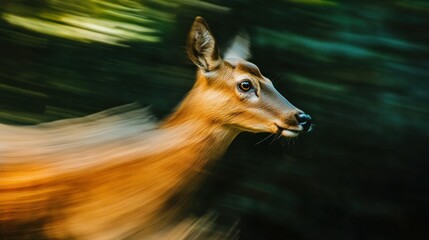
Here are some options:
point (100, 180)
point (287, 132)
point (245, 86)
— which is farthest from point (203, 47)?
point (100, 180)

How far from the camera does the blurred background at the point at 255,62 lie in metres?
2.27

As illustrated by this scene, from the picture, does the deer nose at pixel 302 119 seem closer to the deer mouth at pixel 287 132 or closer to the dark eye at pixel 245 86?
the deer mouth at pixel 287 132

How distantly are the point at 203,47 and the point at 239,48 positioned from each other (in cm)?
20

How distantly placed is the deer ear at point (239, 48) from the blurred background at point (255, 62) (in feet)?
0.18

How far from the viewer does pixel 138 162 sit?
6.36 ft

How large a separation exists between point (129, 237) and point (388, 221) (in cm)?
96

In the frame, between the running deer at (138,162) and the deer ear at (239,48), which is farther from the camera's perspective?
the deer ear at (239,48)

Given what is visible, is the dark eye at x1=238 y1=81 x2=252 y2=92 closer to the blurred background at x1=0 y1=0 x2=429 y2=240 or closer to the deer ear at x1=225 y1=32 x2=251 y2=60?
the deer ear at x1=225 y1=32 x2=251 y2=60

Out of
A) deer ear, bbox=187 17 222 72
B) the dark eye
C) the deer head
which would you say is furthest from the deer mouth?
deer ear, bbox=187 17 222 72

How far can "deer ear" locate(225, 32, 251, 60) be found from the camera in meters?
2.07

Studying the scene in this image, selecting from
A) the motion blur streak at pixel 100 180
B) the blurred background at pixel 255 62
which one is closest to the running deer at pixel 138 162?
the motion blur streak at pixel 100 180

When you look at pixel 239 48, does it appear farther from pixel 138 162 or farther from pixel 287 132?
pixel 138 162

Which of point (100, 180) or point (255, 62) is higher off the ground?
point (255, 62)

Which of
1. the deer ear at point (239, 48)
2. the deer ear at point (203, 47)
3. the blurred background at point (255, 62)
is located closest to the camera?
the deer ear at point (203, 47)
